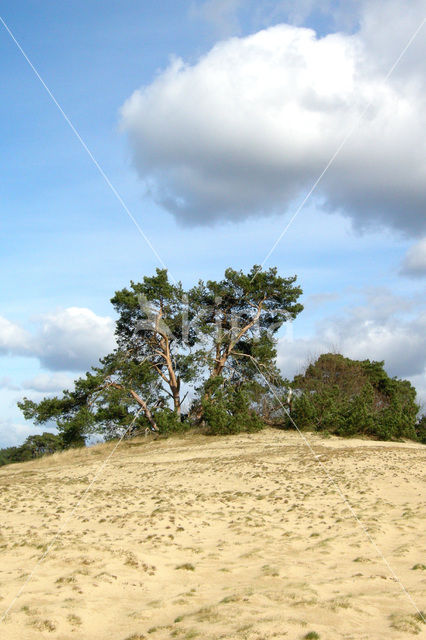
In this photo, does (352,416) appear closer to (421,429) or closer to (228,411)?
(228,411)

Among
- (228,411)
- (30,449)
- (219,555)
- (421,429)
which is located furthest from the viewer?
(30,449)

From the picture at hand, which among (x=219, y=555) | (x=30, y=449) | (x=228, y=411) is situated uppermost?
(x=228, y=411)

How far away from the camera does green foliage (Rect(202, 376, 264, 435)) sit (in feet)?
102

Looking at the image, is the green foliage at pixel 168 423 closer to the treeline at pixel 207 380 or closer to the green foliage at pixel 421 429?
the treeline at pixel 207 380

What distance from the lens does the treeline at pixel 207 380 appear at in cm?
3219

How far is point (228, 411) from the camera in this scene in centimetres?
3294

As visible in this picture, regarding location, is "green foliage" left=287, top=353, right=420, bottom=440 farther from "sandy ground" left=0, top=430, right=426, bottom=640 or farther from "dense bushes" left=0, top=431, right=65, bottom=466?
"dense bushes" left=0, top=431, right=65, bottom=466

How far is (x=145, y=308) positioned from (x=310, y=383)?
2007 centimetres

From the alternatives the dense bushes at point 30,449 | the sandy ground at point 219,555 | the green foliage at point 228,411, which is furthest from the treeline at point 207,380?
the dense bushes at point 30,449

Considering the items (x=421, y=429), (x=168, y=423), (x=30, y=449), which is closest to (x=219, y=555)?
(x=168, y=423)

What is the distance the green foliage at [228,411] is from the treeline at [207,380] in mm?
60

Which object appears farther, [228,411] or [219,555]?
[228,411]

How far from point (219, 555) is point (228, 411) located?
2372cm

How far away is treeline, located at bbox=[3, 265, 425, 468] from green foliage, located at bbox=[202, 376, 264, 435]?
6cm
